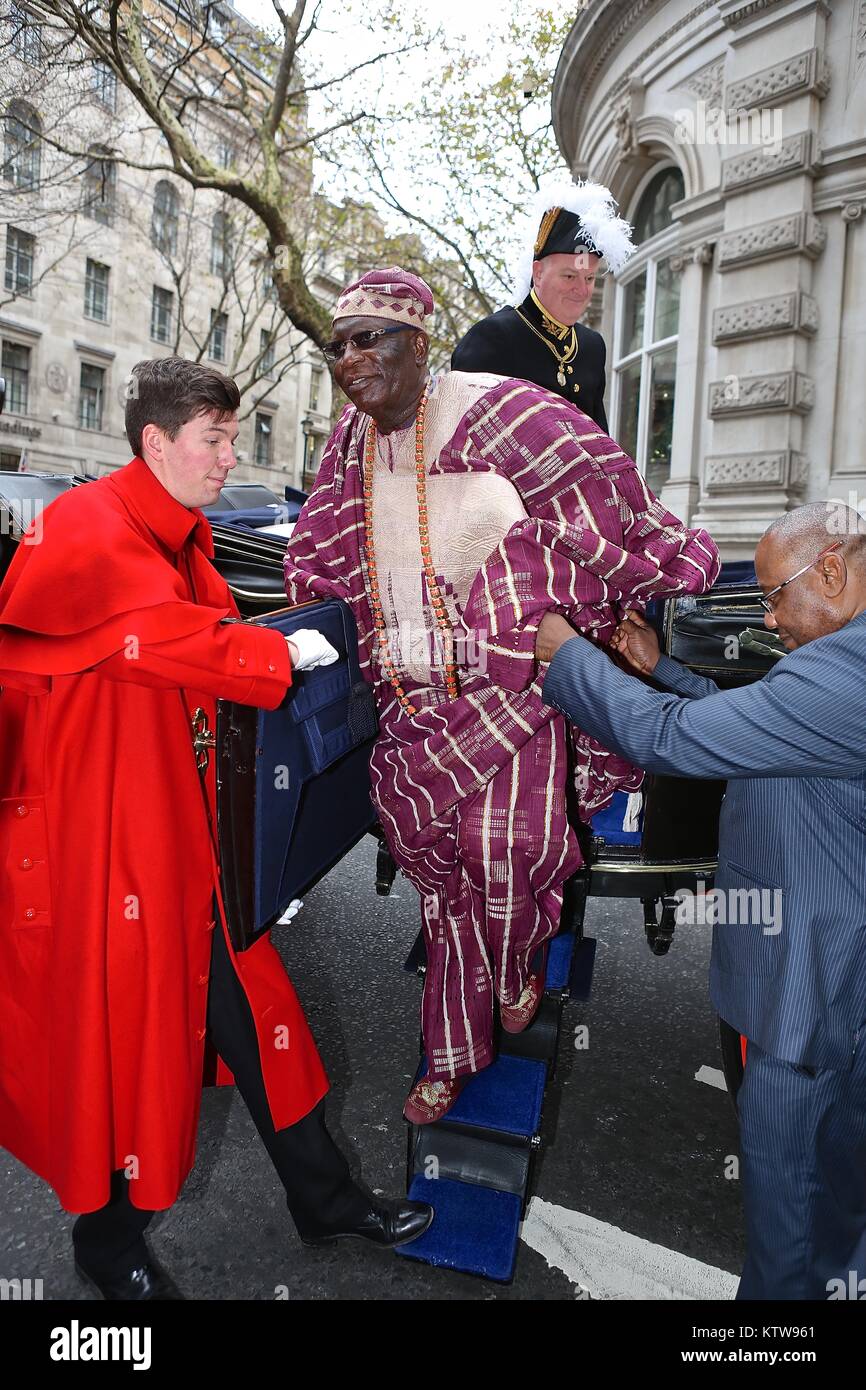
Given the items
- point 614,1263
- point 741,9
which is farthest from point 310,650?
point 741,9

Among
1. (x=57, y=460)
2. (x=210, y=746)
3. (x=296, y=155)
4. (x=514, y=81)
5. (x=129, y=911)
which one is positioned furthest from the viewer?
(x=57, y=460)

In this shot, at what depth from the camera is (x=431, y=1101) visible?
8.19ft

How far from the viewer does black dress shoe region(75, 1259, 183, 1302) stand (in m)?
2.05

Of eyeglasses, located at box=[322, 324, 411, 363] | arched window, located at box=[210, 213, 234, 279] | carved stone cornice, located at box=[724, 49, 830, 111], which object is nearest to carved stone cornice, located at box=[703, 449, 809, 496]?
carved stone cornice, located at box=[724, 49, 830, 111]

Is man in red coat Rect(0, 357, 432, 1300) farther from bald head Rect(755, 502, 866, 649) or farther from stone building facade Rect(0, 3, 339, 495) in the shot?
stone building facade Rect(0, 3, 339, 495)

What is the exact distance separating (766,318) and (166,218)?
24.9 meters

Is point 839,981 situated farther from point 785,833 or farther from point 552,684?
point 552,684

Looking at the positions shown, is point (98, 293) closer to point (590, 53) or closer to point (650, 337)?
point (590, 53)

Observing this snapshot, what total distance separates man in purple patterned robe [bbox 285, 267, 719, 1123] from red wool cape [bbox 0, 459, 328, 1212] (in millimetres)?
484

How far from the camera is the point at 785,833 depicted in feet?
5.91

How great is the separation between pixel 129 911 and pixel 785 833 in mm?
1329

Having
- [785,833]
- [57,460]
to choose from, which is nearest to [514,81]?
[785,833]

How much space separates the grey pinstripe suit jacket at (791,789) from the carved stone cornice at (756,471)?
26.6 ft

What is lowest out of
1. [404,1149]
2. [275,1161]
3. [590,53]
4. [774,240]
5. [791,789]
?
[404,1149]
